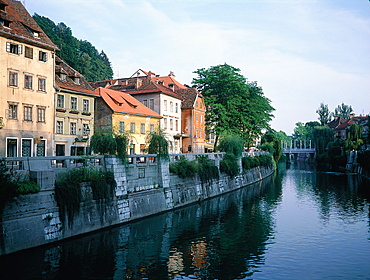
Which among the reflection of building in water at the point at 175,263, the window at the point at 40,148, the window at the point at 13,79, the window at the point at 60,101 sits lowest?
the reflection of building in water at the point at 175,263

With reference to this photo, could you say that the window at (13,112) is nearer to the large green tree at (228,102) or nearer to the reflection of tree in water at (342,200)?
the reflection of tree in water at (342,200)

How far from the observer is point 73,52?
80750 millimetres

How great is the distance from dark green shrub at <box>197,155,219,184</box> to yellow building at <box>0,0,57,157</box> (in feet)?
49.0

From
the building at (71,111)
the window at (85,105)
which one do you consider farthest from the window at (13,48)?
the window at (85,105)

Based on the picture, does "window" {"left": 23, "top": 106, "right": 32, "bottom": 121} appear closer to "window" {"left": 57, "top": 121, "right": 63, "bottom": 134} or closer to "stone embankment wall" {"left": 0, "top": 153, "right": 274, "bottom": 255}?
"window" {"left": 57, "top": 121, "right": 63, "bottom": 134}

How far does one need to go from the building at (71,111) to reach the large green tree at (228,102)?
76.8 ft

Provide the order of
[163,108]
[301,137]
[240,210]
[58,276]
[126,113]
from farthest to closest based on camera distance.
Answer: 1. [301,137]
2. [163,108]
3. [126,113]
4. [240,210]
5. [58,276]

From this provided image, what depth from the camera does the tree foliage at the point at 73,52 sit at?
251 ft

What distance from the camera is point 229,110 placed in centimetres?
6122

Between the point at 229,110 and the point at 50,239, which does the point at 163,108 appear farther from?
the point at 50,239

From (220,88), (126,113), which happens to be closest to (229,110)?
(220,88)

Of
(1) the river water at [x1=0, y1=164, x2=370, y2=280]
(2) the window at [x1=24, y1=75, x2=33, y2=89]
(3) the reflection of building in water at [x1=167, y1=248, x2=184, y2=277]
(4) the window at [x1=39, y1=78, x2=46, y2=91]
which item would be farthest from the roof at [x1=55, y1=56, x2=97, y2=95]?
(3) the reflection of building in water at [x1=167, y1=248, x2=184, y2=277]

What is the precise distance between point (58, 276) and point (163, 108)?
4306 cm

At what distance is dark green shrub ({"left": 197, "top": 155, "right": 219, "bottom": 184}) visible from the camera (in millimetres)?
34081
